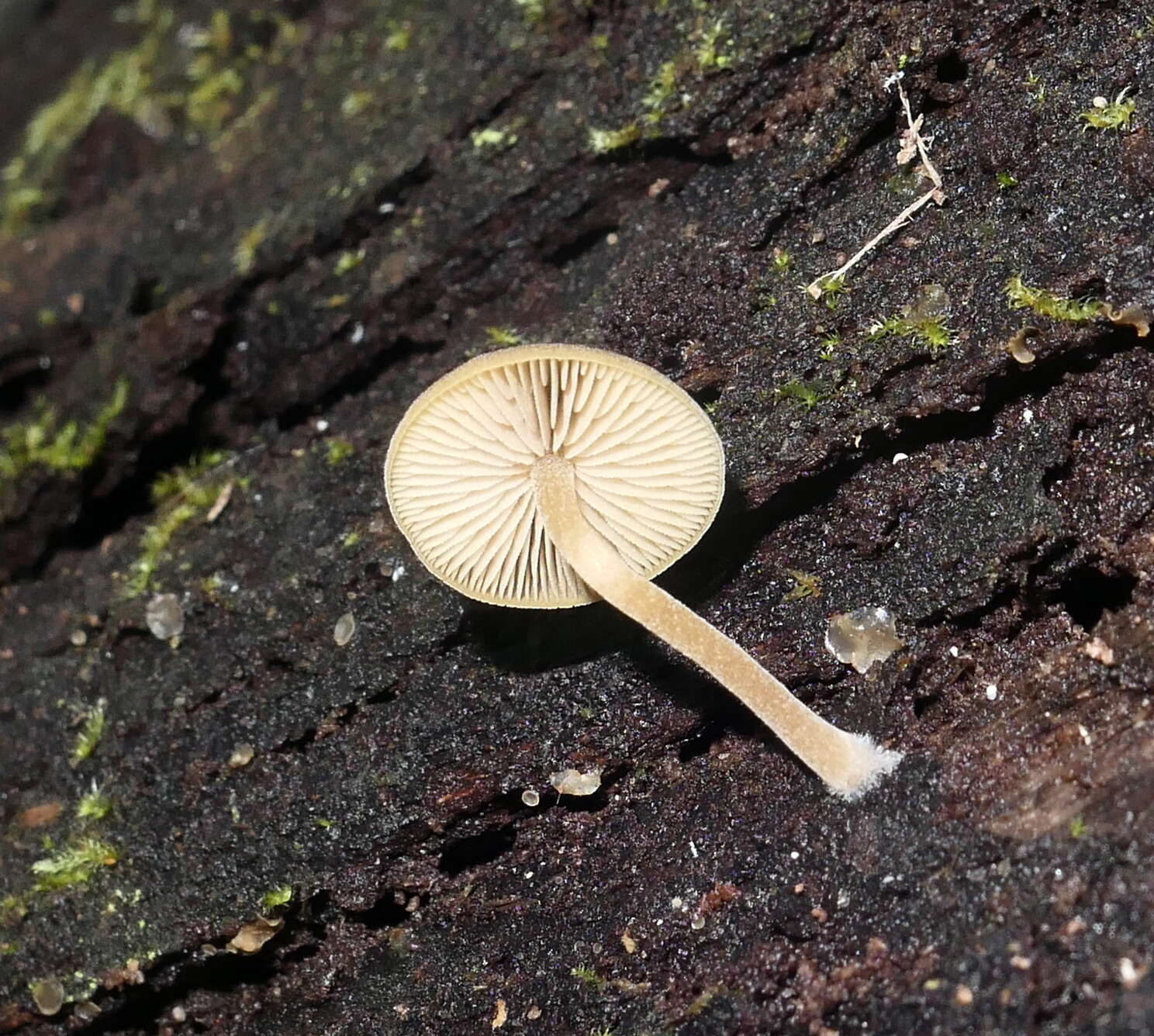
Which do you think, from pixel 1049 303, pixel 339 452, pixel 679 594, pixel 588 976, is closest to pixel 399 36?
pixel 339 452

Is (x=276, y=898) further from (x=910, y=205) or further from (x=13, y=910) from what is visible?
(x=910, y=205)

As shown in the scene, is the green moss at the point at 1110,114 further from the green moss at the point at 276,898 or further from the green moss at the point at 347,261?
the green moss at the point at 276,898

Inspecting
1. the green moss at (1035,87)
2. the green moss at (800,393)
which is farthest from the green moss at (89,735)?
the green moss at (1035,87)

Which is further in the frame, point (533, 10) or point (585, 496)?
point (533, 10)

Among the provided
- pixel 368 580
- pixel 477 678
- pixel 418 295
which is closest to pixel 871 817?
pixel 477 678

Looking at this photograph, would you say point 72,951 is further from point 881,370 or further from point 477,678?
point 881,370

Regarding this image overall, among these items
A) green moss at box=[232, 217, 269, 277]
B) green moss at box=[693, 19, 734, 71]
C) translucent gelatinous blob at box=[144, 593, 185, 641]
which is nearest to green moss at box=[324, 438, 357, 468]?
translucent gelatinous blob at box=[144, 593, 185, 641]
